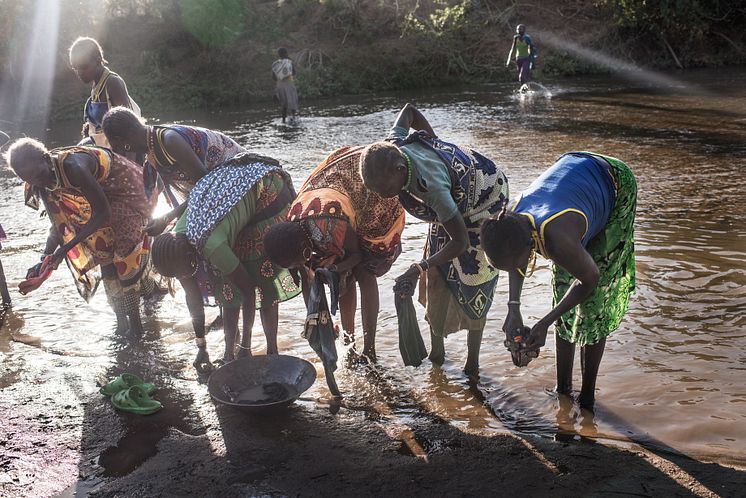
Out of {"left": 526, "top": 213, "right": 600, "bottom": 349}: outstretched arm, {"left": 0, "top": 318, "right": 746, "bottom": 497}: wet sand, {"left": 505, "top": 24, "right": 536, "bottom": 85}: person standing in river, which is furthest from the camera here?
{"left": 505, "top": 24, "right": 536, "bottom": 85}: person standing in river

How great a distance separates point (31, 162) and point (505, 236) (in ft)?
8.87

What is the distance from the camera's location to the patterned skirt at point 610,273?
9.16 feet

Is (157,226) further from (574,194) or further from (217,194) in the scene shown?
(574,194)

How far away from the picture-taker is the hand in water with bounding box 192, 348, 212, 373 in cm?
380

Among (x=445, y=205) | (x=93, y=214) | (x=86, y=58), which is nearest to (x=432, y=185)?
(x=445, y=205)

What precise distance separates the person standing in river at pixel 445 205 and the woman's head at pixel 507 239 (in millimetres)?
311

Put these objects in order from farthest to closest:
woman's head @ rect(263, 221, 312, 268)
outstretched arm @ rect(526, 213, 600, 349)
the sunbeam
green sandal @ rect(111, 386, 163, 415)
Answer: the sunbeam
green sandal @ rect(111, 386, 163, 415)
woman's head @ rect(263, 221, 312, 268)
outstretched arm @ rect(526, 213, 600, 349)

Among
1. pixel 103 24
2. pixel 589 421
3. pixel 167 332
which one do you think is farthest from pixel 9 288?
pixel 103 24

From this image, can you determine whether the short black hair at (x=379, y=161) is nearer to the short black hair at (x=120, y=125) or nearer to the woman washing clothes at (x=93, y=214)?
the short black hair at (x=120, y=125)

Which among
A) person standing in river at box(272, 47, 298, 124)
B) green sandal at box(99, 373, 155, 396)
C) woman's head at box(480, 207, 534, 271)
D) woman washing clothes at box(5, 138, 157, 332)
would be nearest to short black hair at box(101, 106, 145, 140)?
woman washing clothes at box(5, 138, 157, 332)

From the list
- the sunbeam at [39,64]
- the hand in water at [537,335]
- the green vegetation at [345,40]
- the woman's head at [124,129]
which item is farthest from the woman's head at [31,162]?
the green vegetation at [345,40]

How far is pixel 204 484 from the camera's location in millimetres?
2754

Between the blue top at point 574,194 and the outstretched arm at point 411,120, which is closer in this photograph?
the blue top at point 574,194

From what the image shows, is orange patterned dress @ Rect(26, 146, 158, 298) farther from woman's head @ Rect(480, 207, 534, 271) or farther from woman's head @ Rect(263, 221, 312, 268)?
woman's head @ Rect(480, 207, 534, 271)
